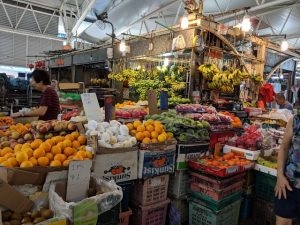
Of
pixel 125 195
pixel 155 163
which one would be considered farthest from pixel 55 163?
pixel 155 163

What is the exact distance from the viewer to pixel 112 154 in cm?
277

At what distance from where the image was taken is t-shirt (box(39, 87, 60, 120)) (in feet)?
12.9

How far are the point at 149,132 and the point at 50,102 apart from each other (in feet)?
5.36

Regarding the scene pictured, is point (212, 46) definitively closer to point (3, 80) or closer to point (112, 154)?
point (112, 154)

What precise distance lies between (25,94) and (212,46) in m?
6.50

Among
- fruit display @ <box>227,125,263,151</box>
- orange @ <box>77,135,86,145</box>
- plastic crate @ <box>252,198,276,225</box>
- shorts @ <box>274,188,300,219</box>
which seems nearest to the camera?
shorts @ <box>274,188,300,219</box>

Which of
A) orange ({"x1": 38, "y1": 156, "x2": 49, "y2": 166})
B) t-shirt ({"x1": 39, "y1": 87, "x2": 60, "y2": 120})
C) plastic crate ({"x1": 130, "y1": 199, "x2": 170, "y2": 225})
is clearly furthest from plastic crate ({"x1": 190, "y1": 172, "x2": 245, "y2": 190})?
t-shirt ({"x1": 39, "y1": 87, "x2": 60, "y2": 120})

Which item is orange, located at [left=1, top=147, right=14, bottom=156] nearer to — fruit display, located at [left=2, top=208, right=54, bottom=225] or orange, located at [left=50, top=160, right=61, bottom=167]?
orange, located at [left=50, top=160, right=61, bottom=167]

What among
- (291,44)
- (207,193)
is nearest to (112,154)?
(207,193)

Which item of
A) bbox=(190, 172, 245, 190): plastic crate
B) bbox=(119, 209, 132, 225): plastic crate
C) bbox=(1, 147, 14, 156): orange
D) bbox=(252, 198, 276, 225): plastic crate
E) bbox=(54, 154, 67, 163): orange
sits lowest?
bbox=(252, 198, 276, 225): plastic crate

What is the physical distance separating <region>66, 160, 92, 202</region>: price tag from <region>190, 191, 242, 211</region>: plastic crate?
147cm

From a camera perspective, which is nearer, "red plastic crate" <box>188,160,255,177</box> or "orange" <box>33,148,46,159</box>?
"orange" <box>33,148,46,159</box>

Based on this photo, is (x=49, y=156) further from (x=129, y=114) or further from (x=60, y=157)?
(x=129, y=114)

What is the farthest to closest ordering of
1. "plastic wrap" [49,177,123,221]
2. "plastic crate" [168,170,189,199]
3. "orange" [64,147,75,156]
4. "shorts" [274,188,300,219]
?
"plastic crate" [168,170,189,199] < "orange" [64,147,75,156] < "shorts" [274,188,300,219] < "plastic wrap" [49,177,123,221]
